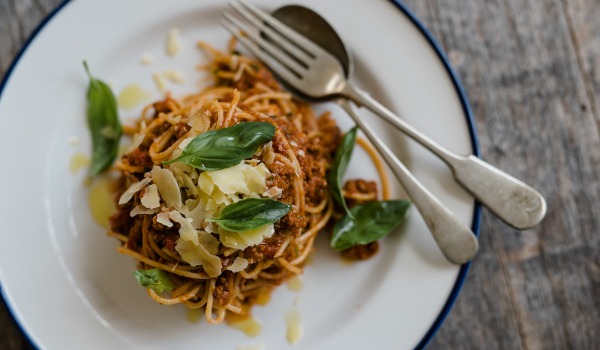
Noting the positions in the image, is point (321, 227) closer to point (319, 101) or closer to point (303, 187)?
point (303, 187)

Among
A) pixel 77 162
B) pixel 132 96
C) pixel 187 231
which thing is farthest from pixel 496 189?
pixel 77 162

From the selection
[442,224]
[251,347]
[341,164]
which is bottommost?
[251,347]

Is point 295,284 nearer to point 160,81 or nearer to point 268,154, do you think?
point 268,154

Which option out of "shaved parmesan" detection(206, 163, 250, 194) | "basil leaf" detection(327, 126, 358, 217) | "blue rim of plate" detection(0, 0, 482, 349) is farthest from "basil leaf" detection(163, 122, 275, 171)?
"blue rim of plate" detection(0, 0, 482, 349)

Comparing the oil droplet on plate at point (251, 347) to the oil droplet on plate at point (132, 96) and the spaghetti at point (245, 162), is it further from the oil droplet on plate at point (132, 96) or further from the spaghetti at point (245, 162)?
the oil droplet on plate at point (132, 96)

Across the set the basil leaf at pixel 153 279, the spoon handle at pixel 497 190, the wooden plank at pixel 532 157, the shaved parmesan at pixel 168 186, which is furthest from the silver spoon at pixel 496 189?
the basil leaf at pixel 153 279

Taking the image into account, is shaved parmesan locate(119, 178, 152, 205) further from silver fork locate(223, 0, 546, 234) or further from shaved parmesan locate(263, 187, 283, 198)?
silver fork locate(223, 0, 546, 234)
